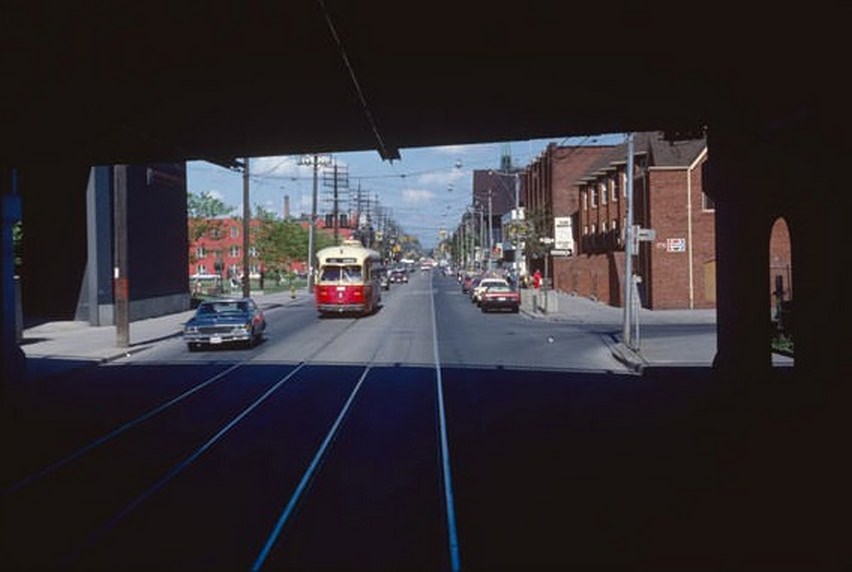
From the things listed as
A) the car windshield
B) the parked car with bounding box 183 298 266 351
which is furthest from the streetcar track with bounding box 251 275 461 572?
the car windshield

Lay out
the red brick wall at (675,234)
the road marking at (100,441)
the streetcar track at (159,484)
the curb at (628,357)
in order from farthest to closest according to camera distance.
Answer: the red brick wall at (675,234) < the curb at (628,357) < the road marking at (100,441) < the streetcar track at (159,484)

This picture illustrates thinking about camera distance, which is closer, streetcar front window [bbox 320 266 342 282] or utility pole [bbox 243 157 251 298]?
streetcar front window [bbox 320 266 342 282]

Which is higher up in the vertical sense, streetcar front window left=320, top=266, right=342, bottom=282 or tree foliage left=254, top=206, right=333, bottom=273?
tree foliage left=254, top=206, right=333, bottom=273

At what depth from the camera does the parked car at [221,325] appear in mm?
27484

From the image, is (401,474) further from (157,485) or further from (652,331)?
(652,331)

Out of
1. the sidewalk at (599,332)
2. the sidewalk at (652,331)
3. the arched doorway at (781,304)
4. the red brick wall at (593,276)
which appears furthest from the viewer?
the red brick wall at (593,276)

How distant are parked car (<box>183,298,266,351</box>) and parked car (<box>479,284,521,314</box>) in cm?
1955

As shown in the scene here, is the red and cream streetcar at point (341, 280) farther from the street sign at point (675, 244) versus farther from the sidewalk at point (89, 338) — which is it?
the street sign at point (675, 244)

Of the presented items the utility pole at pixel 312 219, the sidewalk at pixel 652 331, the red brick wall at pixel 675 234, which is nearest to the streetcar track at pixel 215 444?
the sidewalk at pixel 652 331

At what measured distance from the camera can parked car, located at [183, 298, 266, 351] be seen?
27.5 metres

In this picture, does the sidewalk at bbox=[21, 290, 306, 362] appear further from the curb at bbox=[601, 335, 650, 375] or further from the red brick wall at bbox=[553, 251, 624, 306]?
the red brick wall at bbox=[553, 251, 624, 306]

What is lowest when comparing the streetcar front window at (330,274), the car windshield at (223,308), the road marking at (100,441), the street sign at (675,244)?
the road marking at (100,441)

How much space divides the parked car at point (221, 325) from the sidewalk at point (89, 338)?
2.16 m

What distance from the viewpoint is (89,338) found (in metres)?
32.9
